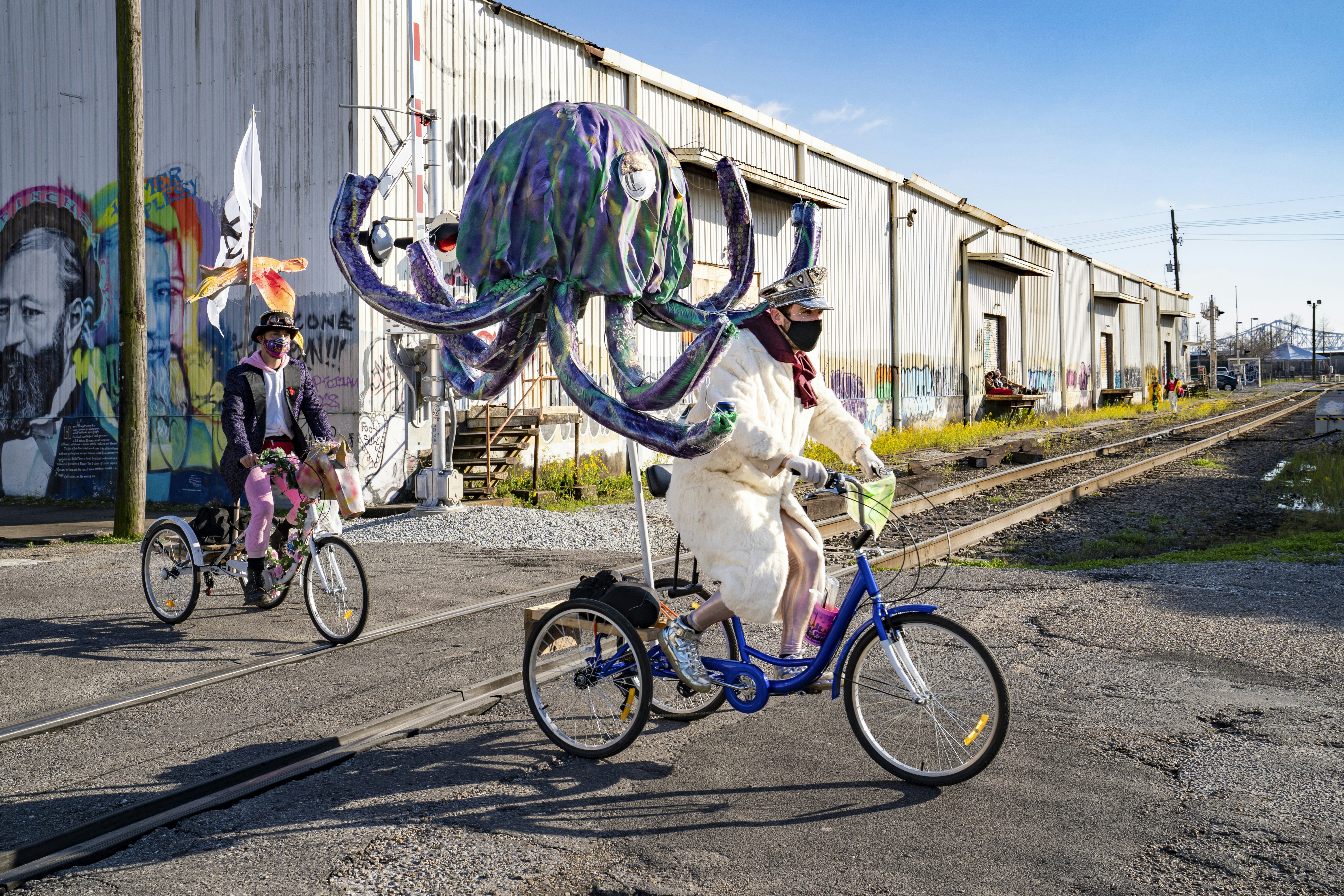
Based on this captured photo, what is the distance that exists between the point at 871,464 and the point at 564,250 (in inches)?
64.5

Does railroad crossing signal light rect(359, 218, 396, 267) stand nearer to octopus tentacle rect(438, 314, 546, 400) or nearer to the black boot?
octopus tentacle rect(438, 314, 546, 400)

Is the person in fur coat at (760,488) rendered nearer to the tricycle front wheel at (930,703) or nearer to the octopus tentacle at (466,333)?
the tricycle front wheel at (930,703)

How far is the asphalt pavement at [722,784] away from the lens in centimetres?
333

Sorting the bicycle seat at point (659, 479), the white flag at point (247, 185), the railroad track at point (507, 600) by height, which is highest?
the white flag at point (247, 185)

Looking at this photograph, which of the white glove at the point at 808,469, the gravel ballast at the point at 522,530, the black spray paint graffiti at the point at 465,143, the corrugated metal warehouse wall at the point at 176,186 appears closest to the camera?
the white glove at the point at 808,469

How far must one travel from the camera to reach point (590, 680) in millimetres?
4555

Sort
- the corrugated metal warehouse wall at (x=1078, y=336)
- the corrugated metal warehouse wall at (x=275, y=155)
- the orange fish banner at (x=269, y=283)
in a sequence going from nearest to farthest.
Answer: the corrugated metal warehouse wall at (x=275, y=155)
the orange fish banner at (x=269, y=283)
the corrugated metal warehouse wall at (x=1078, y=336)

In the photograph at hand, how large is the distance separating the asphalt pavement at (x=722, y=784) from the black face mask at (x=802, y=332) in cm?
189

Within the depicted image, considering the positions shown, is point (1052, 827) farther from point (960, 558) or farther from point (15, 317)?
point (15, 317)

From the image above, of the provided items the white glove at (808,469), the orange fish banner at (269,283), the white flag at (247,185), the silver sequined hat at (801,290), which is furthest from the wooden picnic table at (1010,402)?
the white glove at (808,469)

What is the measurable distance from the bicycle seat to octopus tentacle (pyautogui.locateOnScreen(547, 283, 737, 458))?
634mm

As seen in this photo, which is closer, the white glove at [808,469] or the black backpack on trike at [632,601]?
the white glove at [808,469]

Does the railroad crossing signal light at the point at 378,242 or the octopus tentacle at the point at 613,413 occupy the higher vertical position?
the railroad crossing signal light at the point at 378,242

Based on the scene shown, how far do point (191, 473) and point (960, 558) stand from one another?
42.4 ft
